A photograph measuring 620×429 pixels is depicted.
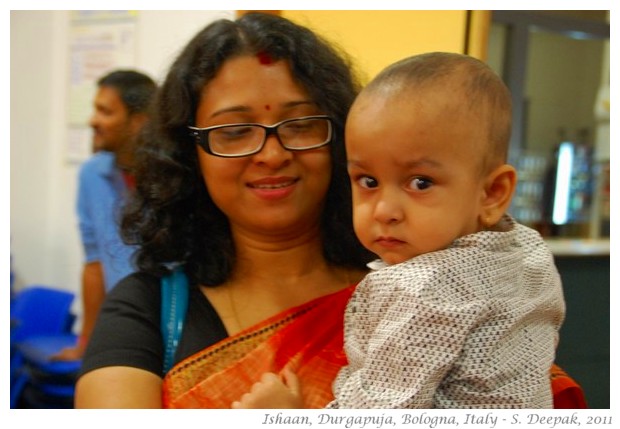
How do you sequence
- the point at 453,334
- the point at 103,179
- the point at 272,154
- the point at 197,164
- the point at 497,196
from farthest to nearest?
the point at 103,179 < the point at 197,164 < the point at 272,154 < the point at 497,196 < the point at 453,334

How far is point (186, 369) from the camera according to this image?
3.11 ft

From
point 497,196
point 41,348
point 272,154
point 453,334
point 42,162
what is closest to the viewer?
point 453,334

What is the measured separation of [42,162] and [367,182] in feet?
10.2

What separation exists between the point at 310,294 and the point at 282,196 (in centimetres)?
18

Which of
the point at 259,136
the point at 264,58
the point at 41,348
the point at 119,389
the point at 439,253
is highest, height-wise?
the point at 264,58

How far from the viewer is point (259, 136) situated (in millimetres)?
970

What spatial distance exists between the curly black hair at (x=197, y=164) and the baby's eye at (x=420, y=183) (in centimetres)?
24

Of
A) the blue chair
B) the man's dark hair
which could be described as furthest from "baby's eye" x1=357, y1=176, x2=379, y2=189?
the blue chair

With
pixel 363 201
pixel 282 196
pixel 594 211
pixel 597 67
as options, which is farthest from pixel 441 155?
pixel 597 67

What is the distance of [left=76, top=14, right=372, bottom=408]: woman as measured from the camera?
37.6 inches

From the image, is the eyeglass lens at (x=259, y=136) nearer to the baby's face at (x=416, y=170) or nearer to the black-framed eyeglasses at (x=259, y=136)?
the black-framed eyeglasses at (x=259, y=136)

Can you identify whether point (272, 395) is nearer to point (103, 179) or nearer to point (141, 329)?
point (141, 329)

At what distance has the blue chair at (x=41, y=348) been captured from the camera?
251cm

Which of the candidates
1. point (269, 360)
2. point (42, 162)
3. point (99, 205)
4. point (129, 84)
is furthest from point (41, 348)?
point (269, 360)
